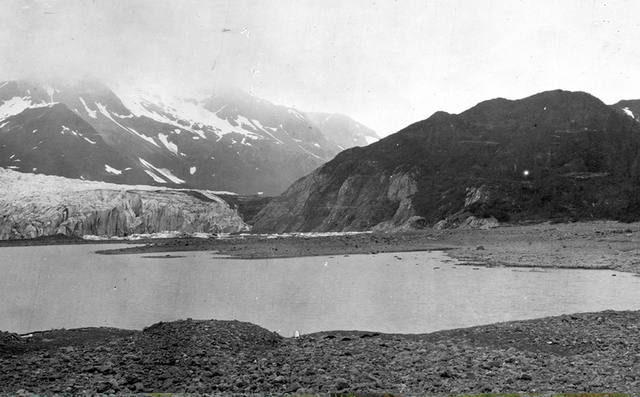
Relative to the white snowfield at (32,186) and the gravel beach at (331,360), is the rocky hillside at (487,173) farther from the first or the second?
the gravel beach at (331,360)

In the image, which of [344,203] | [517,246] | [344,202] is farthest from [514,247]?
[344,202]

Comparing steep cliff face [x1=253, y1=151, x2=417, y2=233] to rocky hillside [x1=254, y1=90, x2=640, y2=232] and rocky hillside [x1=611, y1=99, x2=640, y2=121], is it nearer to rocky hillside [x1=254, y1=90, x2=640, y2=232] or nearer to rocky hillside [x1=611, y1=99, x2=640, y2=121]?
rocky hillside [x1=254, y1=90, x2=640, y2=232]

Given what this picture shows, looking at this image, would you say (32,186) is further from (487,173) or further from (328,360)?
(328,360)

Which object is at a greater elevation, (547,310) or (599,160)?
(599,160)

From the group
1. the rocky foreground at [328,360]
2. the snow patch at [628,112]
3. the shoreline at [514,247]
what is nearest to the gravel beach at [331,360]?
the rocky foreground at [328,360]

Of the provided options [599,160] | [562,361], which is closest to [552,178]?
[599,160]

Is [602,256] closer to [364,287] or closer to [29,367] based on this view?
[364,287]
